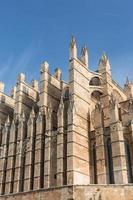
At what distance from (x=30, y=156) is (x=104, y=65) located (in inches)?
493

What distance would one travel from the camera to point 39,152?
23.8 m

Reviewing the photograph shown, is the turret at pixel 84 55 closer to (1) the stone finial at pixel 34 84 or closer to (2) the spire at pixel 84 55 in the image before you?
(2) the spire at pixel 84 55

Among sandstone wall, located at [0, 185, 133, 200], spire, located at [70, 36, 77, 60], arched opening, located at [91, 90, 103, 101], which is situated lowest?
sandstone wall, located at [0, 185, 133, 200]

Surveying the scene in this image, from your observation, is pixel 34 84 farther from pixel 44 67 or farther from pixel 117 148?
pixel 117 148

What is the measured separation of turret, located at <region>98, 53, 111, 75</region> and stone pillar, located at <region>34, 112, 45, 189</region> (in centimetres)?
880

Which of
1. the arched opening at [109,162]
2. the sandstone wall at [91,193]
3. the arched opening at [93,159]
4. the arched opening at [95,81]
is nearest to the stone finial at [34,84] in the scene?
the arched opening at [95,81]

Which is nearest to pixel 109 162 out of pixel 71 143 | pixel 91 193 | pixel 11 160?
pixel 71 143

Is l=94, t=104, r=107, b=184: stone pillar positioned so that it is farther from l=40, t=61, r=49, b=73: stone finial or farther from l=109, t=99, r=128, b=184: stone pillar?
l=40, t=61, r=49, b=73: stone finial

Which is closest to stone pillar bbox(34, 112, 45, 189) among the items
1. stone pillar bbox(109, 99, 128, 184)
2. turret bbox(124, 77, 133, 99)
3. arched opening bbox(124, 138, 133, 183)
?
stone pillar bbox(109, 99, 128, 184)

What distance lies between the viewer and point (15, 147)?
86.7ft

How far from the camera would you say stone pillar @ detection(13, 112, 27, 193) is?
78.8ft

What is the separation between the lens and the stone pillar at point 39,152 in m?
22.8

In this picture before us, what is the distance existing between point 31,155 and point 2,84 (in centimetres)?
1158

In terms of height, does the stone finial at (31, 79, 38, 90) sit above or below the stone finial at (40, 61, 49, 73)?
above
